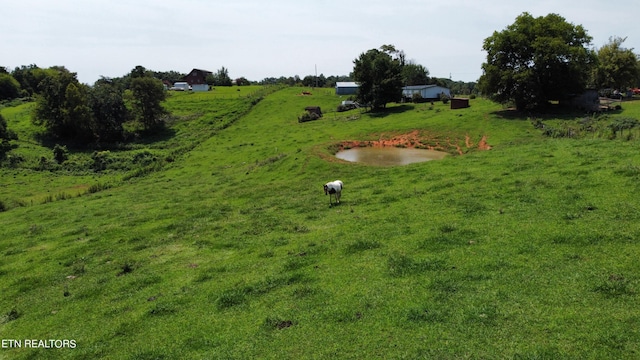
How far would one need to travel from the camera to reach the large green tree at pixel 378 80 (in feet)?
239

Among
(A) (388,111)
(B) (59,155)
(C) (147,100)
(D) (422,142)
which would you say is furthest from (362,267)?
(C) (147,100)

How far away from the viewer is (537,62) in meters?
48.5

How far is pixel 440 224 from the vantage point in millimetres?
17344

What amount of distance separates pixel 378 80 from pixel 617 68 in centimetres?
3800

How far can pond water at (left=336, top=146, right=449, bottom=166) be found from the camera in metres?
36.9

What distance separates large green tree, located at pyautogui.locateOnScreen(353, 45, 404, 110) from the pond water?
3127cm

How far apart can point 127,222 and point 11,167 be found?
47317 mm

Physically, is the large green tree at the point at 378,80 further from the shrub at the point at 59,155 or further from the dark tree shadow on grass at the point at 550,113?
the shrub at the point at 59,155

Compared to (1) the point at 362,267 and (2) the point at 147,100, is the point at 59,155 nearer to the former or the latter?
(2) the point at 147,100

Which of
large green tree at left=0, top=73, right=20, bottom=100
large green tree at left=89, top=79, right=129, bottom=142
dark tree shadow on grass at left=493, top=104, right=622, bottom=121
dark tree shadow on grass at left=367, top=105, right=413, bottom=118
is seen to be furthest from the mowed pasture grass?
large green tree at left=0, top=73, right=20, bottom=100

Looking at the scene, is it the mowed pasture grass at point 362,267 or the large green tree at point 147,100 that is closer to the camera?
the mowed pasture grass at point 362,267

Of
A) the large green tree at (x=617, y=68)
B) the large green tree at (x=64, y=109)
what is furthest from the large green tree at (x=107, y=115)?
the large green tree at (x=617, y=68)

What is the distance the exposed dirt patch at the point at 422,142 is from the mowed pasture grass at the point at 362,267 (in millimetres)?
9510

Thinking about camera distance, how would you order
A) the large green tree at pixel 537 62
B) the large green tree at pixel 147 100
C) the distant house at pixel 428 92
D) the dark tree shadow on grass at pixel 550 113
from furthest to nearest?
1. the distant house at pixel 428 92
2. the large green tree at pixel 147 100
3. the large green tree at pixel 537 62
4. the dark tree shadow on grass at pixel 550 113
